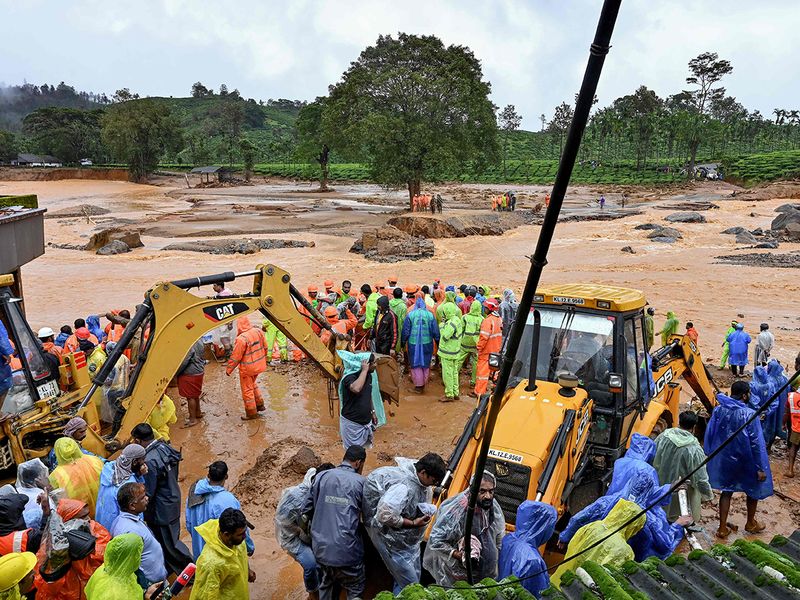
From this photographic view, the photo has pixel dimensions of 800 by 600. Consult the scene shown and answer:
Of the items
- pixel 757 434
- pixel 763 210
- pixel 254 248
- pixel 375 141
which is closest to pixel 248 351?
pixel 757 434

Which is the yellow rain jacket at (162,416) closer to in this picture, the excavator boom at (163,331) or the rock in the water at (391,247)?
the excavator boom at (163,331)

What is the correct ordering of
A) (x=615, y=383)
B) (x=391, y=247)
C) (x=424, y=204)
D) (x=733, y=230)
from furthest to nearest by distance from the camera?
(x=424, y=204) < (x=733, y=230) < (x=391, y=247) < (x=615, y=383)

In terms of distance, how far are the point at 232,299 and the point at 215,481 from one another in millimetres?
2842

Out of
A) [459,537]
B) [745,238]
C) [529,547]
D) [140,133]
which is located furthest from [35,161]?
[529,547]

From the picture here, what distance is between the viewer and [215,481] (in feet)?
15.4

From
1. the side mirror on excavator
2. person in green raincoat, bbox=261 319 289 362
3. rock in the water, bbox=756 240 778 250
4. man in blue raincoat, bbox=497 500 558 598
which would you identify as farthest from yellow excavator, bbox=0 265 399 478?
rock in the water, bbox=756 240 778 250

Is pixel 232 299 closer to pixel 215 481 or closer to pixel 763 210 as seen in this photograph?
pixel 215 481

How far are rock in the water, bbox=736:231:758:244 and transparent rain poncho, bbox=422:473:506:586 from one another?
27.7 m

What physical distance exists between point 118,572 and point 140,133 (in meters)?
67.6

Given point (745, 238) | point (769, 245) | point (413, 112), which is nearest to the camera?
point (769, 245)

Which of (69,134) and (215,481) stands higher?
(69,134)

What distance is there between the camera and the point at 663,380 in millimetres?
7105

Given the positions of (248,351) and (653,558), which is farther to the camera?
(248,351)

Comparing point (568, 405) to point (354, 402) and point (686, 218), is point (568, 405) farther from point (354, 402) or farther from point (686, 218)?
point (686, 218)
